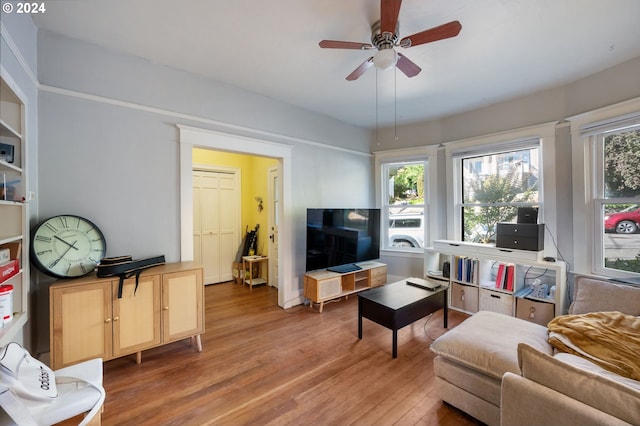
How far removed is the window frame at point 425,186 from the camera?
13.2 ft

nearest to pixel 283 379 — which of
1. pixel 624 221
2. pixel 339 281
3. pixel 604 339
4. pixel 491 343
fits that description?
pixel 491 343

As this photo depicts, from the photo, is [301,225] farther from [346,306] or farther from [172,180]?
[172,180]

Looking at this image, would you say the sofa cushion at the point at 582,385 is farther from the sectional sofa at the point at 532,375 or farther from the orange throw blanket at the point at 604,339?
the orange throw blanket at the point at 604,339

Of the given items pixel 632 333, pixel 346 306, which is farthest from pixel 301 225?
pixel 632 333

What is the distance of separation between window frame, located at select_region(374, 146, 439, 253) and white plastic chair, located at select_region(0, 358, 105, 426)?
12.9 feet

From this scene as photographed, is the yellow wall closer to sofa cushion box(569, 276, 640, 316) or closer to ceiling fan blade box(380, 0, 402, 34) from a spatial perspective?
ceiling fan blade box(380, 0, 402, 34)

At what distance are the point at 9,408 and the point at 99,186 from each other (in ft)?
5.82

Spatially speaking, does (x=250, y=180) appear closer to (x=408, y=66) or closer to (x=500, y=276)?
(x=408, y=66)

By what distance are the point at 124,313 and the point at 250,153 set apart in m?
2.02

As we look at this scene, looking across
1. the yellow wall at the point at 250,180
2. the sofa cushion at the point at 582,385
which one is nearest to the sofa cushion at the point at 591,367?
the sofa cushion at the point at 582,385

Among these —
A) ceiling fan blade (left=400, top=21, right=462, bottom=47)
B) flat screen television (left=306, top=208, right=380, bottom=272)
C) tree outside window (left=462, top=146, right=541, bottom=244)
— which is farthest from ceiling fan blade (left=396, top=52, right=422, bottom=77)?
tree outside window (left=462, top=146, right=541, bottom=244)

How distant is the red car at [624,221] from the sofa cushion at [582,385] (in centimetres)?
260

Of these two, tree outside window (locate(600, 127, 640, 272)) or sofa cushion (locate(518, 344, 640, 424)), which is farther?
tree outside window (locate(600, 127, 640, 272))

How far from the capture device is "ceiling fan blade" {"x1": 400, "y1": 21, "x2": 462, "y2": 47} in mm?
1621
